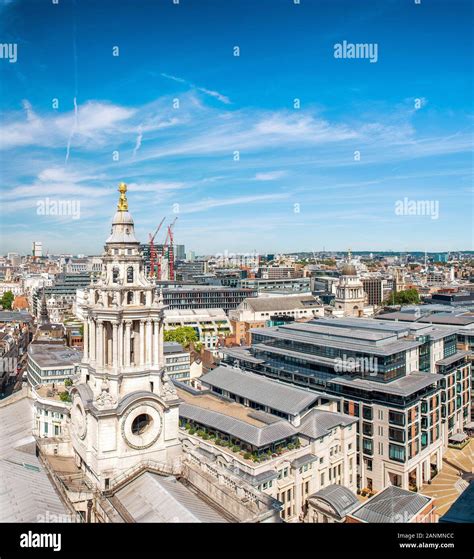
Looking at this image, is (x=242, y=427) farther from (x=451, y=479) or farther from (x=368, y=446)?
A: (x=451, y=479)

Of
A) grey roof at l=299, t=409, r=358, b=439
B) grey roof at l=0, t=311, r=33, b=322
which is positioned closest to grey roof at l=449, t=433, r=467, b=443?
grey roof at l=299, t=409, r=358, b=439

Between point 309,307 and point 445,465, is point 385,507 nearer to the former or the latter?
→ point 445,465

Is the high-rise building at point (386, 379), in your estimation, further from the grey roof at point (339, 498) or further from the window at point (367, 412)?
the grey roof at point (339, 498)

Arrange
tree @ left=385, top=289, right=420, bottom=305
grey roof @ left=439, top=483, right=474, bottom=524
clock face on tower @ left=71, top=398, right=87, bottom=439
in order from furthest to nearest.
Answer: tree @ left=385, top=289, right=420, bottom=305 < grey roof @ left=439, top=483, right=474, bottom=524 < clock face on tower @ left=71, top=398, right=87, bottom=439

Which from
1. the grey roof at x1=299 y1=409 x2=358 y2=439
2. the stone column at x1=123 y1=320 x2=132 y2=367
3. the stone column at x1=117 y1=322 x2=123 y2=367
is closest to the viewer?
the stone column at x1=117 y1=322 x2=123 y2=367

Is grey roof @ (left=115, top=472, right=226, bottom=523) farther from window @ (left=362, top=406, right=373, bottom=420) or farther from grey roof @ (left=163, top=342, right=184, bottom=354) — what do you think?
grey roof @ (left=163, top=342, right=184, bottom=354)

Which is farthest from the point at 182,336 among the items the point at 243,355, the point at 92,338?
the point at 92,338
